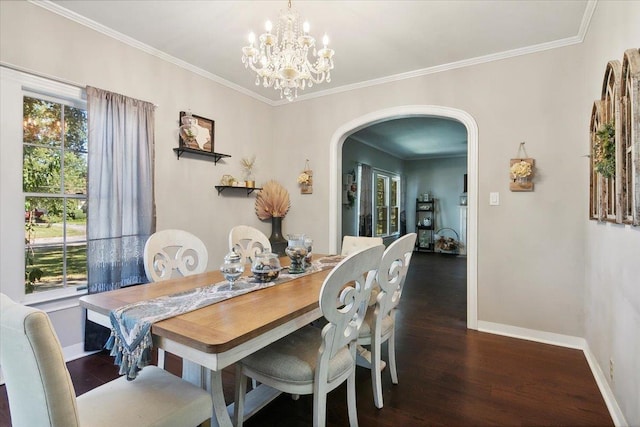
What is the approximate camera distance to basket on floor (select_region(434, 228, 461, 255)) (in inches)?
330

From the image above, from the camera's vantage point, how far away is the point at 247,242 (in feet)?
8.84

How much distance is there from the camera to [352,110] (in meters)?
3.90

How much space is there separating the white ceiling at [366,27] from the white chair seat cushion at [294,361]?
7.62 ft

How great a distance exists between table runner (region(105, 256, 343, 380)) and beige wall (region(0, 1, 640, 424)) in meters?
1.63

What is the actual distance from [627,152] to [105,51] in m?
3.62

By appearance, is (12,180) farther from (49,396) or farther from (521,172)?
(521,172)


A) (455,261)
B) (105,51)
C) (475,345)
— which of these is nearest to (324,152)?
(105,51)

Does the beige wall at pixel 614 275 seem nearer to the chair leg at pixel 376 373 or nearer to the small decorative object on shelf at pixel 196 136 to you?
the chair leg at pixel 376 373

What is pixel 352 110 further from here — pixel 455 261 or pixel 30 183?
pixel 455 261

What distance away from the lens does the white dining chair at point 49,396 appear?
2.57 ft

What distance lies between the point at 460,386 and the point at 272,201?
2.86 m

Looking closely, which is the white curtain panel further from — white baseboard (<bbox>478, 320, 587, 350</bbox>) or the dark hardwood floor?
white baseboard (<bbox>478, 320, 587, 350</bbox>)

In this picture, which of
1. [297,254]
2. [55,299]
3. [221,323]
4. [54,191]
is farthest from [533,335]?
[54,191]

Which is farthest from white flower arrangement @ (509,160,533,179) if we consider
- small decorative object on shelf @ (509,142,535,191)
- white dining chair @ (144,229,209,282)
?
white dining chair @ (144,229,209,282)
